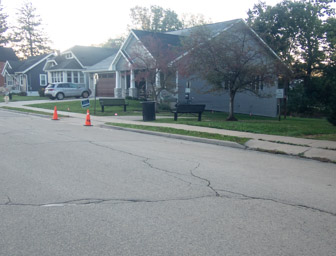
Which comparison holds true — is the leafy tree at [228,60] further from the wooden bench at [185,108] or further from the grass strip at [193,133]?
the grass strip at [193,133]

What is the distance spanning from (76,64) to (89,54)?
3.02m

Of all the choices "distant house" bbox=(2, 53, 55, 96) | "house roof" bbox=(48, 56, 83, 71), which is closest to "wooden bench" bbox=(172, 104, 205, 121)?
"house roof" bbox=(48, 56, 83, 71)

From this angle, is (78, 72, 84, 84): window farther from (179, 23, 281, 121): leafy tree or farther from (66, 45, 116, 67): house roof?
(179, 23, 281, 121): leafy tree

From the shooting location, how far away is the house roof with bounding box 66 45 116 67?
44097 millimetres

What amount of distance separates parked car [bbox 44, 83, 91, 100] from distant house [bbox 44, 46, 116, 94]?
140 inches

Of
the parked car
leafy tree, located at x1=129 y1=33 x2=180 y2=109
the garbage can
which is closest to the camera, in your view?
the garbage can

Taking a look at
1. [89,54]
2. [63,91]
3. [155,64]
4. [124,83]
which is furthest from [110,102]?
[89,54]

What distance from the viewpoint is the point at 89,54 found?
1804 inches

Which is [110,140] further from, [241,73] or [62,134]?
[241,73]

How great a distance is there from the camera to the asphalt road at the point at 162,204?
13.5 ft

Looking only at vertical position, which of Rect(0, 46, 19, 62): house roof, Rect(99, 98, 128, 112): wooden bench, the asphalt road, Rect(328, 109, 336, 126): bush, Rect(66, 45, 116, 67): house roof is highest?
Rect(0, 46, 19, 62): house roof

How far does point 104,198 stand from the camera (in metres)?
5.73

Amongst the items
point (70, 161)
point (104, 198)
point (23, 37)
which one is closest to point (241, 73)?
point (70, 161)

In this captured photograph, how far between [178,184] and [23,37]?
269 ft
